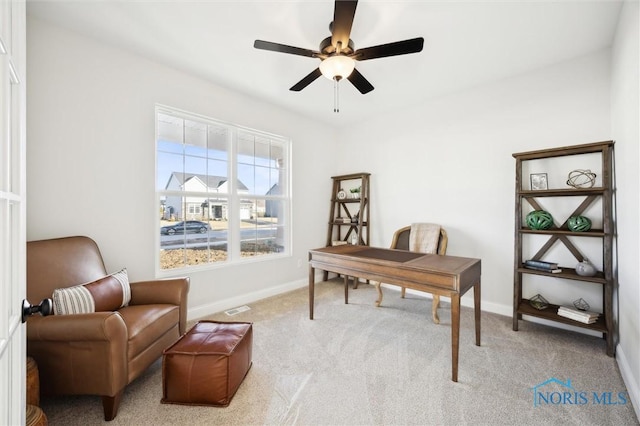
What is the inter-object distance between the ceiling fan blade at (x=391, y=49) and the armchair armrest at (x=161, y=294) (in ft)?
7.52

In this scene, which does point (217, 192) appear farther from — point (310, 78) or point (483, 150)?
point (483, 150)

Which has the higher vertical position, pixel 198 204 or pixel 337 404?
pixel 198 204

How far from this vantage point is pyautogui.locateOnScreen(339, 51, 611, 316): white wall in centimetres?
267

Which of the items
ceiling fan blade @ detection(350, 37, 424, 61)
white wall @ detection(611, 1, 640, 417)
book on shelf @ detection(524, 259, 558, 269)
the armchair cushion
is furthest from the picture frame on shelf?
the armchair cushion

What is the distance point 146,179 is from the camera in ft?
8.87

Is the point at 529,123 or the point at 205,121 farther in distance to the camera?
the point at 205,121

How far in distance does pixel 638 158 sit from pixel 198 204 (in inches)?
147

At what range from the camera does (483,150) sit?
3.22 metres

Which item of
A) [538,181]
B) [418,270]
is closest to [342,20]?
[418,270]

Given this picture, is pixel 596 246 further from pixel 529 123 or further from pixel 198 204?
pixel 198 204

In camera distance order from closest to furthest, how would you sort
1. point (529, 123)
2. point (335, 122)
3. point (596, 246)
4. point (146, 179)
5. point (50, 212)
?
point (50, 212) < point (596, 246) < point (146, 179) < point (529, 123) < point (335, 122)

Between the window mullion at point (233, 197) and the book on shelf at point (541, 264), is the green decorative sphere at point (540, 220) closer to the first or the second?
the book on shelf at point (541, 264)

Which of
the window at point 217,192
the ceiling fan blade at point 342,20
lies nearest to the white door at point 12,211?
the ceiling fan blade at point 342,20

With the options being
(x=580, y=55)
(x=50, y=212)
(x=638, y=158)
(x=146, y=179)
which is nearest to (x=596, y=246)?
(x=638, y=158)
